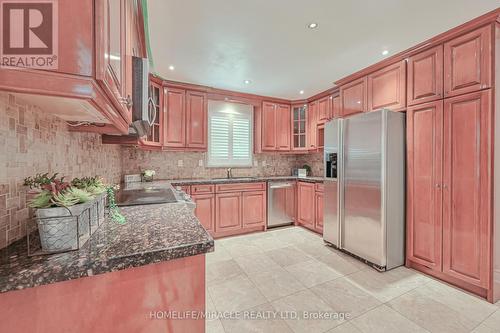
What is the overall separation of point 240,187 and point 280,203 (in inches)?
32.2

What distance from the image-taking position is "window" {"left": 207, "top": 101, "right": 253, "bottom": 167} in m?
3.89

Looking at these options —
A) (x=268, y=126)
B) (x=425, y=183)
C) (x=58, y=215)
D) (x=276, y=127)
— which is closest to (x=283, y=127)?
(x=276, y=127)

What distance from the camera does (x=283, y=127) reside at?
13.8ft

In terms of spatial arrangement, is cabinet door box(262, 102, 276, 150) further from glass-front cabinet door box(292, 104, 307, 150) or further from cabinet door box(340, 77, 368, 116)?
cabinet door box(340, 77, 368, 116)

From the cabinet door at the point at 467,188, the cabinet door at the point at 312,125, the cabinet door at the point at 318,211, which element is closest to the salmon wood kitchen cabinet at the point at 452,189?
the cabinet door at the point at 467,188

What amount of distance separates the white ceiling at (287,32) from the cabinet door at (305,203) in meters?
1.80

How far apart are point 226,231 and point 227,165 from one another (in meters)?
1.22

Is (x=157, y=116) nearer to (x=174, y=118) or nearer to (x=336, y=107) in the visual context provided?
(x=174, y=118)

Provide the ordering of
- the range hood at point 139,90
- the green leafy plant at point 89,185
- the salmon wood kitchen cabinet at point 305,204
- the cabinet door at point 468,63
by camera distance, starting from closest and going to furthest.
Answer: the green leafy plant at point 89,185
the range hood at point 139,90
the cabinet door at point 468,63
the salmon wood kitchen cabinet at point 305,204

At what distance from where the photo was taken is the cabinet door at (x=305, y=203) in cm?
362

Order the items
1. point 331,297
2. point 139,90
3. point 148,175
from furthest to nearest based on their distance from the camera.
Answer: point 148,175, point 331,297, point 139,90

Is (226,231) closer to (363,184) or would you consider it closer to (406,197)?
(363,184)

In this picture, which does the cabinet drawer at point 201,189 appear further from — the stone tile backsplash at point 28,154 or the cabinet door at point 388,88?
the cabinet door at point 388,88

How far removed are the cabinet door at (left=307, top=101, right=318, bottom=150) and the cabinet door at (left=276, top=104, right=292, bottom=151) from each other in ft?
1.19
